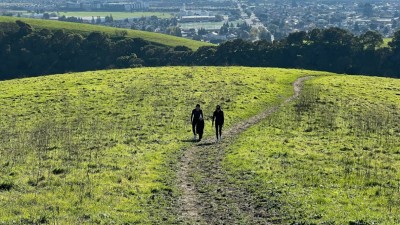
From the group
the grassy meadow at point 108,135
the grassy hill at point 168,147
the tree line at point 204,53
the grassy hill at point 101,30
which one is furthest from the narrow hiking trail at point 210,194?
the grassy hill at point 101,30

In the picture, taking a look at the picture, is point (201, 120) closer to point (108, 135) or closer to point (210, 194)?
point (108, 135)

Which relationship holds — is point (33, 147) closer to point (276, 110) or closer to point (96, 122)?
point (96, 122)

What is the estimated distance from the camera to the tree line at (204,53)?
424 ft

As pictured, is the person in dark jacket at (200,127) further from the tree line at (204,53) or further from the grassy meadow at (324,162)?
the tree line at (204,53)

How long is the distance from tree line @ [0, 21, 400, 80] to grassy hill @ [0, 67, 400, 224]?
68.4 m

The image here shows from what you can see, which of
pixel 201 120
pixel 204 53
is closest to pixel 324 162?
pixel 201 120

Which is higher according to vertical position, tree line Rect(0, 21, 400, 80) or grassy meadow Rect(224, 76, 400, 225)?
grassy meadow Rect(224, 76, 400, 225)

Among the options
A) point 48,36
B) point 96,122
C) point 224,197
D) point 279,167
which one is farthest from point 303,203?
point 48,36

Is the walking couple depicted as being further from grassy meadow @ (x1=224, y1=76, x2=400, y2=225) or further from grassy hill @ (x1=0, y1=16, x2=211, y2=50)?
grassy hill @ (x1=0, y1=16, x2=211, y2=50)

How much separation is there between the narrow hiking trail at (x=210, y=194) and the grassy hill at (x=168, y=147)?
1.68 feet

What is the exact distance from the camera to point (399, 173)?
25.0 metres

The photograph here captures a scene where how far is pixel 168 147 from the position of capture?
102 ft

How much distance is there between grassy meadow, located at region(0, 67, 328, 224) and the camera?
19750 mm

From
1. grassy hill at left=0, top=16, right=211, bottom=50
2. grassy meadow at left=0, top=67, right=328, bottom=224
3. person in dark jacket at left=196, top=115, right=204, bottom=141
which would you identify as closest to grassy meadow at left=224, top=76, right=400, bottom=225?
person in dark jacket at left=196, top=115, right=204, bottom=141
